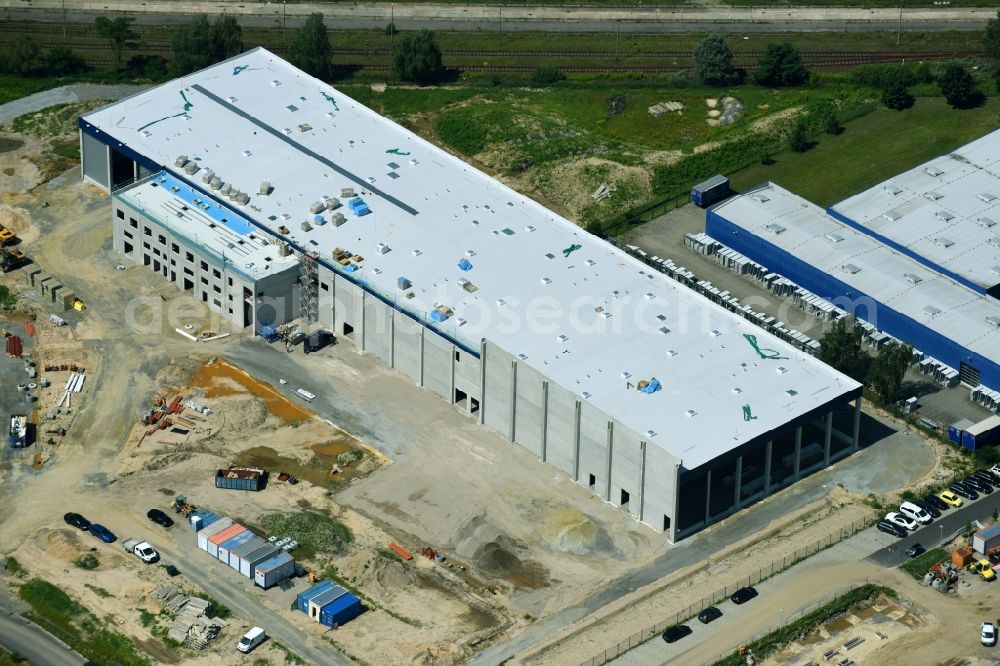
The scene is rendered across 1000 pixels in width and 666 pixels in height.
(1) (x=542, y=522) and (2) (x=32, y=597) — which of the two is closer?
(2) (x=32, y=597)

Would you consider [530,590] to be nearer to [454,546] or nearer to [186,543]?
[454,546]

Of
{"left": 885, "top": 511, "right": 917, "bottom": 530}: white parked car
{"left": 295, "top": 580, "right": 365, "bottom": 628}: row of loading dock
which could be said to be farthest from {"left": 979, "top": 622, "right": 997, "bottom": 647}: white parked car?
{"left": 295, "top": 580, "right": 365, "bottom": 628}: row of loading dock

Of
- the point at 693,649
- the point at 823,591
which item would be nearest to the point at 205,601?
the point at 693,649

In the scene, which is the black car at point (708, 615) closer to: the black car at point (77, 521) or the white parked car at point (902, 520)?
the white parked car at point (902, 520)

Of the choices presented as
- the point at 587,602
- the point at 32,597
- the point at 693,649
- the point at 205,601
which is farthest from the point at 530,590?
the point at 32,597

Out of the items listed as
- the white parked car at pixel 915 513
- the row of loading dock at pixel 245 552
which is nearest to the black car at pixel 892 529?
the white parked car at pixel 915 513

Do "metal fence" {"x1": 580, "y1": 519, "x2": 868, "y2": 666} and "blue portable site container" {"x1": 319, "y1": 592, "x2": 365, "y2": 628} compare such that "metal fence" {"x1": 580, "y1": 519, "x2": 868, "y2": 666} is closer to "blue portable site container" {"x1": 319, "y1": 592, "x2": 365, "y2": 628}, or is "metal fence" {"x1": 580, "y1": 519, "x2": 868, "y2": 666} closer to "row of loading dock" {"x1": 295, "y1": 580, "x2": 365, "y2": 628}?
"blue portable site container" {"x1": 319, "y1": 592, "x2": 365, "y2": 628}
